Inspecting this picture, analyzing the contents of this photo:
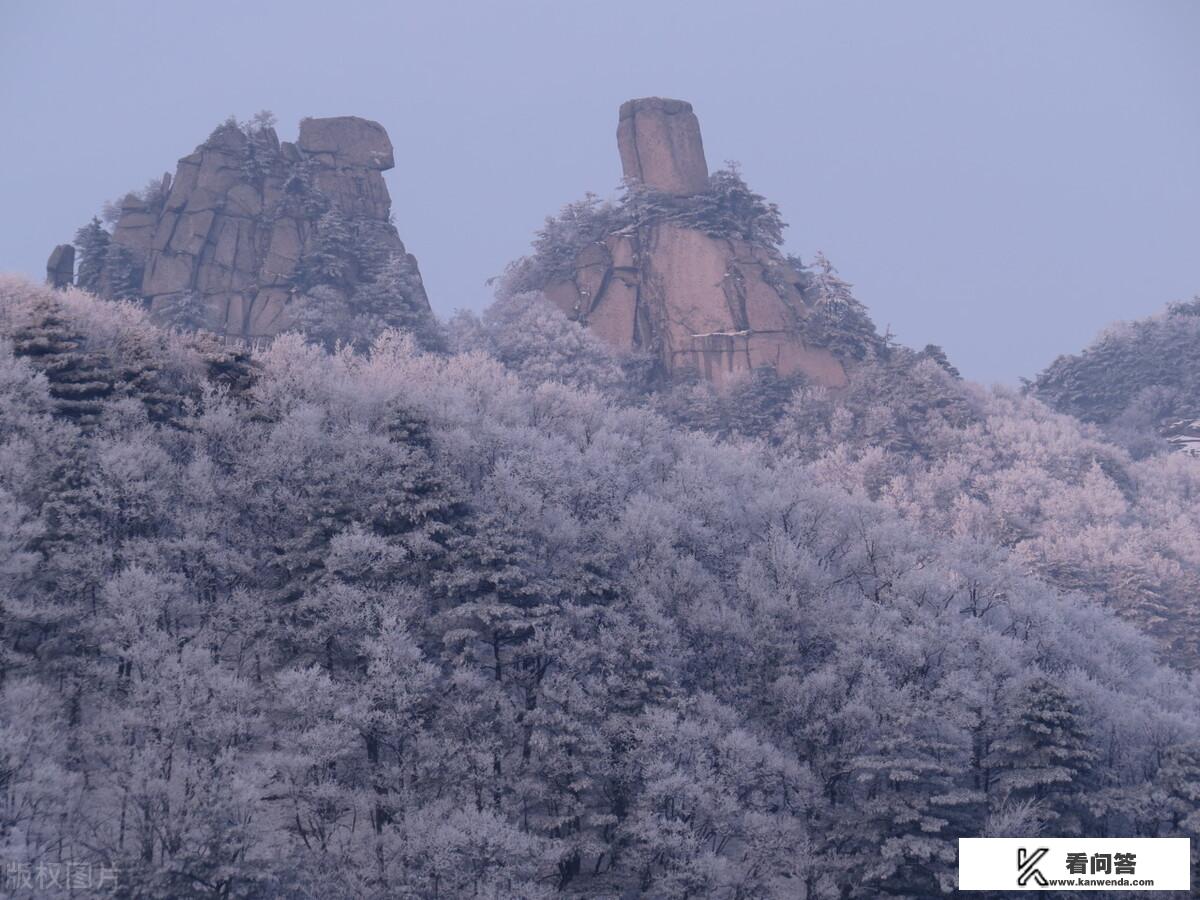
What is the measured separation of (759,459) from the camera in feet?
253

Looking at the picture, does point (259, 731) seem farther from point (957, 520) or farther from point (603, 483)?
point (957, 520)

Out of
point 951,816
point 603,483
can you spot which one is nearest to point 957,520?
point 603,483

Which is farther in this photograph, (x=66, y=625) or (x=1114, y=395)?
(x=1114, y=395)

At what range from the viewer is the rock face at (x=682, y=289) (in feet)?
313

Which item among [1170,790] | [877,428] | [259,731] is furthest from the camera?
[877,428]

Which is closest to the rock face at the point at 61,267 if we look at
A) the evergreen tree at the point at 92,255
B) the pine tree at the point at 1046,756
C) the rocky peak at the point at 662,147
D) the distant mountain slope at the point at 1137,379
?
→ the evergreen tree at the point at 92,255

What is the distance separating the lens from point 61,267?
91812 millimetres

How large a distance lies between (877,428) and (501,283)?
37826mm

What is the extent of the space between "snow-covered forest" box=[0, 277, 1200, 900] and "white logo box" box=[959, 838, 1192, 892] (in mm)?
1106

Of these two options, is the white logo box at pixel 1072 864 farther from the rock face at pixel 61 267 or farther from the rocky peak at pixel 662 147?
the rock face at pixel 61 267

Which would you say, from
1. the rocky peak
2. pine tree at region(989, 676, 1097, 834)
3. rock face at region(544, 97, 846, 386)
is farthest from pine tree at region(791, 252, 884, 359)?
pine tree at region(989, 676, 1097, 834)

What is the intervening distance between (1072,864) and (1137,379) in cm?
8483

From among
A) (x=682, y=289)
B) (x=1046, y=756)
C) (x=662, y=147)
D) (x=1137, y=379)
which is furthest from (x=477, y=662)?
(x=1137, y=379)

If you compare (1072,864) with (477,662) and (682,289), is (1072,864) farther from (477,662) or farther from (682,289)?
(682,289)
